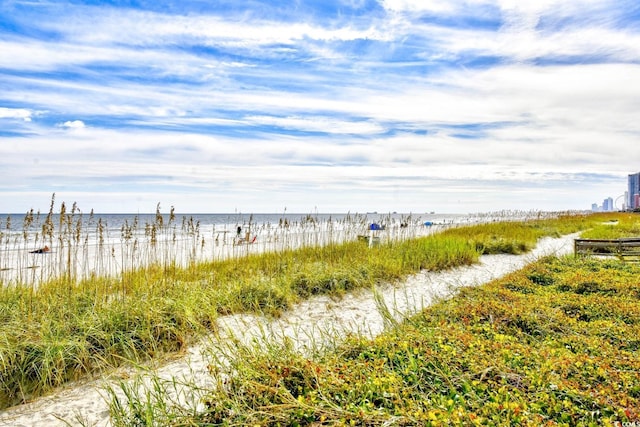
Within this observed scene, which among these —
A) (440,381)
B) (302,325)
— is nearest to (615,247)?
(302,325)

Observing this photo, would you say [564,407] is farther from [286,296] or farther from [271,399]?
[286,296]

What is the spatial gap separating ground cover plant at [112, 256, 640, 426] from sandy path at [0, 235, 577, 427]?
0.42m

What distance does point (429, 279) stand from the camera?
8.70 metres

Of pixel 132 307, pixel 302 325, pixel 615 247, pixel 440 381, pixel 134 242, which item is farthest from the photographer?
pixel 615 247

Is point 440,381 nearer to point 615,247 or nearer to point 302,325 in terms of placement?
point 302,325

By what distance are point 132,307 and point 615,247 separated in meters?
12.5

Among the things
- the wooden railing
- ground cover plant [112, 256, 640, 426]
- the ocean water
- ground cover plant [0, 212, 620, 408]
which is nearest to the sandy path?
ground cover plant [0, 212, 620, 408]

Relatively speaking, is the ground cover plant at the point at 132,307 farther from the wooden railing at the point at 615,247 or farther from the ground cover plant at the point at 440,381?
the wooden railing at the point at 615,247

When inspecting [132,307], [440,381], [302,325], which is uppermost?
[132,307]

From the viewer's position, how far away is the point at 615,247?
37.5ft

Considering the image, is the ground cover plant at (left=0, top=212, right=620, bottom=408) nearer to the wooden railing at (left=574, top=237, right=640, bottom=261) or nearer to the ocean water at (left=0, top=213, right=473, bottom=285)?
the ocean water at (left=0, top=213, right=473, bottom=285)

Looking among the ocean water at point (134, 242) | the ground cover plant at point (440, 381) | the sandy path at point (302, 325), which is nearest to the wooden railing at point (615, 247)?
the sandy path at point (302, 325)

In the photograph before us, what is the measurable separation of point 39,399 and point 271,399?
7.87ft

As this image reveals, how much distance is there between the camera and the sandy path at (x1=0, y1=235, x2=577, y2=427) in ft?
11.5
